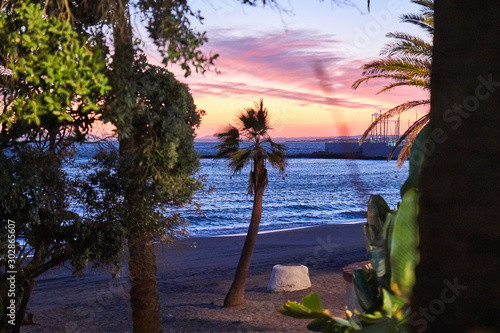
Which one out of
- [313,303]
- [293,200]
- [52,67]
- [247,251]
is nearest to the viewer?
[313,303]

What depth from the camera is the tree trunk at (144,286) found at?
7.38 meters

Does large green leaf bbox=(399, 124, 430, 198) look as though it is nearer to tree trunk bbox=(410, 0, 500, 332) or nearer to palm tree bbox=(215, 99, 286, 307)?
tree trunk bbox=(410, 0, 500, 332)

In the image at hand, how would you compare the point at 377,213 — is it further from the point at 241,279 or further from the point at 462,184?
the point at 241,279

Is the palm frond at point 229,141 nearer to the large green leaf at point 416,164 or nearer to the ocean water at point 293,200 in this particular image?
the ocean water at point 293,200

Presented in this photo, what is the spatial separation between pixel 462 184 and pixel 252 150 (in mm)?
11459

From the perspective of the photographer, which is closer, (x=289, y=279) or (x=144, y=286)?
(x=144, y=286)

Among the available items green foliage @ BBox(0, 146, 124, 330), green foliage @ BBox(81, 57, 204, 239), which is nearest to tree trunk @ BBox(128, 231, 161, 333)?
green foliage @ BBox(81, 57, 204, 239)

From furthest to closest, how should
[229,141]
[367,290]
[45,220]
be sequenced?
[229,141]
[45,220]
[367,290]

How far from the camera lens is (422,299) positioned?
6.01 ft

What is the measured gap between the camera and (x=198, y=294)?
47.3 feet

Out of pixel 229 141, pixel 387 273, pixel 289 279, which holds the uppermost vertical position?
pixel 229 141

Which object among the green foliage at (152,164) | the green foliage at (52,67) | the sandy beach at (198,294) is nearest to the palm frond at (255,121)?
→ the sandy beach at (198,294)

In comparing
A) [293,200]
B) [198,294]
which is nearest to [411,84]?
[198,294]

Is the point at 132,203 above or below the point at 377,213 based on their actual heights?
below
